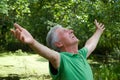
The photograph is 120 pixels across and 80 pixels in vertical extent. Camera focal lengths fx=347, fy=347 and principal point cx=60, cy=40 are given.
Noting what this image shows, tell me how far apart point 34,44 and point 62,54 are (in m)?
0.39

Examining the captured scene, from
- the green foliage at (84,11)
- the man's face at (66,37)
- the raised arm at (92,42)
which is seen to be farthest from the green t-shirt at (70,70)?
the green foliage at (84,11)

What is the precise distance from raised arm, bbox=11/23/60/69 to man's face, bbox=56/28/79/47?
0.27 m

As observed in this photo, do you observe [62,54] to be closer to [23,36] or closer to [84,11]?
[23,36]

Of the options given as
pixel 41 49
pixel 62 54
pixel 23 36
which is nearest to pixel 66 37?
pixel 62 54

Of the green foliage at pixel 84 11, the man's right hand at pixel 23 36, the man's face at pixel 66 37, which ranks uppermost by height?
the man's right hand at pixel 23 36

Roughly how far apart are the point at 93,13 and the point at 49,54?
23.4 ft

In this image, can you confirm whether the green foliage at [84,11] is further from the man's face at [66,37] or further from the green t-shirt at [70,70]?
the green t-shirt at [70,70]

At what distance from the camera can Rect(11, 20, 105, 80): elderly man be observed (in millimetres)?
2278

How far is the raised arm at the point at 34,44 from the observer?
223cm

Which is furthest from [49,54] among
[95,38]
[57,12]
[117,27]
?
[57,12]

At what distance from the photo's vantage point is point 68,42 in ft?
8.94

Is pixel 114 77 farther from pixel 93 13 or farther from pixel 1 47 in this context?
pixel 1 47

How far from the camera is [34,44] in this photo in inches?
89.6

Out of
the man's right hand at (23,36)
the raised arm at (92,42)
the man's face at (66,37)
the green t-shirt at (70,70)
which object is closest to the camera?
the man's right hand at (23,36)
